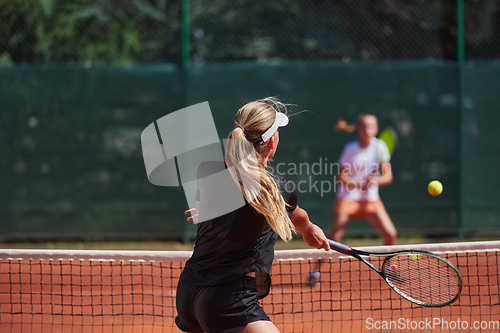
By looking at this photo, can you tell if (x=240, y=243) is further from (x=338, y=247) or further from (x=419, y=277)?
(x=419, y=277)

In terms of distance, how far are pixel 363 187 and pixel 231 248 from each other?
9.39 ft

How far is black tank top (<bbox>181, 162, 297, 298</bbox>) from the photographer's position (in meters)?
1.74

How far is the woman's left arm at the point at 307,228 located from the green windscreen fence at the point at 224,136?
12.2 ft

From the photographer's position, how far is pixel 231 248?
1746mm

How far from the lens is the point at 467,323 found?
11.1 ft

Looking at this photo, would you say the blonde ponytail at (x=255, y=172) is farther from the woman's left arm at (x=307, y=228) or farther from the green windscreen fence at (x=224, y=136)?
the green windscreen fence at (x=224, y=136)

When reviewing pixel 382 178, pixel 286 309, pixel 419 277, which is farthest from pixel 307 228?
pixel 382 178

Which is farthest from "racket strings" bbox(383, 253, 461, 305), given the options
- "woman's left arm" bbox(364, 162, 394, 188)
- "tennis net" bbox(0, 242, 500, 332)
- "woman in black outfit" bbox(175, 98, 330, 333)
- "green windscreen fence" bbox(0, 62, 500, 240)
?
"green windscreen fence" bbox(0, 62, 500, 240)

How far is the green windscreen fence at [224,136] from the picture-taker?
5746mm

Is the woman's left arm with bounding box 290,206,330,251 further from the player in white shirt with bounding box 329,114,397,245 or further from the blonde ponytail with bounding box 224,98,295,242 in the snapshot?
the player in white shirt with bounding box 329,114,397,245

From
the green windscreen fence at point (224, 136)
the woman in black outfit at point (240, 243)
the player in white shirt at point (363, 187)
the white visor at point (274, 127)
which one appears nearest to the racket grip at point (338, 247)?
the woman in black outfit at point (240, 243)

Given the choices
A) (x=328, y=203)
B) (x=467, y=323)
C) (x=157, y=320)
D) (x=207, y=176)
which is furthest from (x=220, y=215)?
(x=328, y=203)

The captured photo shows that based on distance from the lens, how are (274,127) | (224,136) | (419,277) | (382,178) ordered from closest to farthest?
1. (274,127)
2. (419,277)
3. (382,178)
4. (224,136)

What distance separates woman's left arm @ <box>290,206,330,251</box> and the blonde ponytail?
15 cm
